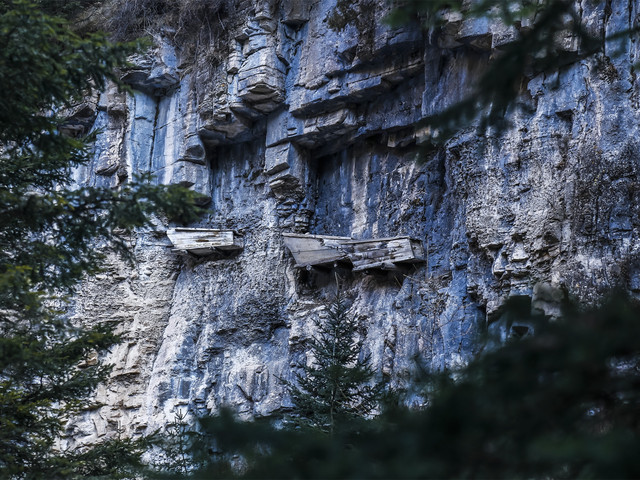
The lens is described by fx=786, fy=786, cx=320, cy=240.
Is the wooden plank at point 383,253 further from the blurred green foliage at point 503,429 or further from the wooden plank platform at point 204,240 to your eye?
the blurred green foliage at point 503,429

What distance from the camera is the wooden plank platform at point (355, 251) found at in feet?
48.8

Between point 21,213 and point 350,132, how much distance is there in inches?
402

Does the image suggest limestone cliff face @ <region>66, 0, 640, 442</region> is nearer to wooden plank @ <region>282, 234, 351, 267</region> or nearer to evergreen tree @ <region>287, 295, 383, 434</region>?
wooden plank @ <region>282, 234, 351, 267</region>

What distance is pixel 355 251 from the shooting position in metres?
15.6

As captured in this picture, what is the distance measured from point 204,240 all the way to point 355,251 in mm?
4287

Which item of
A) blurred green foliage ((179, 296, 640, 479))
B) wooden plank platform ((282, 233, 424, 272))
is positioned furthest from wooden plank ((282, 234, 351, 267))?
blurred green foliage ((179, 296, 640, 479))

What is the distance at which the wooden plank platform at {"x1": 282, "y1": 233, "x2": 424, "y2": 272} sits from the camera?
14875 millimetres

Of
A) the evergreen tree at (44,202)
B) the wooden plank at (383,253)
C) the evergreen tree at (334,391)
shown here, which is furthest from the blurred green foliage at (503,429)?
the wooden plank at (383,253)

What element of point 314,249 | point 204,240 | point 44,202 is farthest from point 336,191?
point 44,202

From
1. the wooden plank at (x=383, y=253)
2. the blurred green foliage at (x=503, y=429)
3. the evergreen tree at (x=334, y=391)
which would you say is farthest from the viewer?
the wooden plank at (x=383, y=253)

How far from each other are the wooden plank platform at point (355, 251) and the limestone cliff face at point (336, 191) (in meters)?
0.39

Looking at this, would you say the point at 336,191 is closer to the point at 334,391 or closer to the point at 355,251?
the point at 355,251

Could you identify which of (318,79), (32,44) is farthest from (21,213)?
(318,79)

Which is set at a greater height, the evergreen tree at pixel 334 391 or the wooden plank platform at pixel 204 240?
the wooden plank platform at pixel 204 240
